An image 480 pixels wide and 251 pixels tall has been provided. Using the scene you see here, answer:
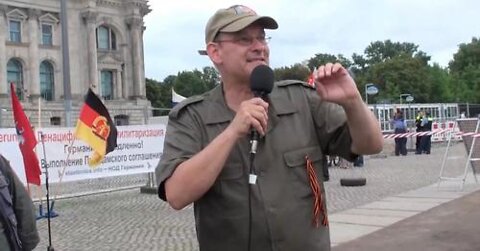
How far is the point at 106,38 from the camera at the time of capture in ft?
247

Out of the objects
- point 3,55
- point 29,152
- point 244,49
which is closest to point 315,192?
point 244,49

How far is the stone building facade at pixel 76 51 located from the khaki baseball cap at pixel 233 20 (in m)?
55.2

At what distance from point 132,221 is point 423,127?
19.0m

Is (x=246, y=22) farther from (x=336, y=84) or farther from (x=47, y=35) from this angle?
(x=47, y=35)

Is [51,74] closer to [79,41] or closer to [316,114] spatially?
[79,41]

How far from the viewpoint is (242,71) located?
2.46 m

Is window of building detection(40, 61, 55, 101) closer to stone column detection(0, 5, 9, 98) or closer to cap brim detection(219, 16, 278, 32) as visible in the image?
stone column detection(0, 5, 9, 98)

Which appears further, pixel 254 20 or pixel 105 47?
pixel 105 47

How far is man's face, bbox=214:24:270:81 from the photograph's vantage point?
244cm

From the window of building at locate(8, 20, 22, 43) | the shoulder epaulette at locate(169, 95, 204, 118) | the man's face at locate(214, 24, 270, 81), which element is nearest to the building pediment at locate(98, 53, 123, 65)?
the window of building at locate(8, 20, 22, 43)

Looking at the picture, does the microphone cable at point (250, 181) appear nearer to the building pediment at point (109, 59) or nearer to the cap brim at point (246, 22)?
the cap brim at point (246, 22)

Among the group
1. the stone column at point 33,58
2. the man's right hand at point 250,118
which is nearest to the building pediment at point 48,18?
the stone column at point 33,58

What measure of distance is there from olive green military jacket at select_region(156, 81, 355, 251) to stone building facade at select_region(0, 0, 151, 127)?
55203 millimetres

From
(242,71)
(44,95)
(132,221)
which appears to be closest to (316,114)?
(242,71)
